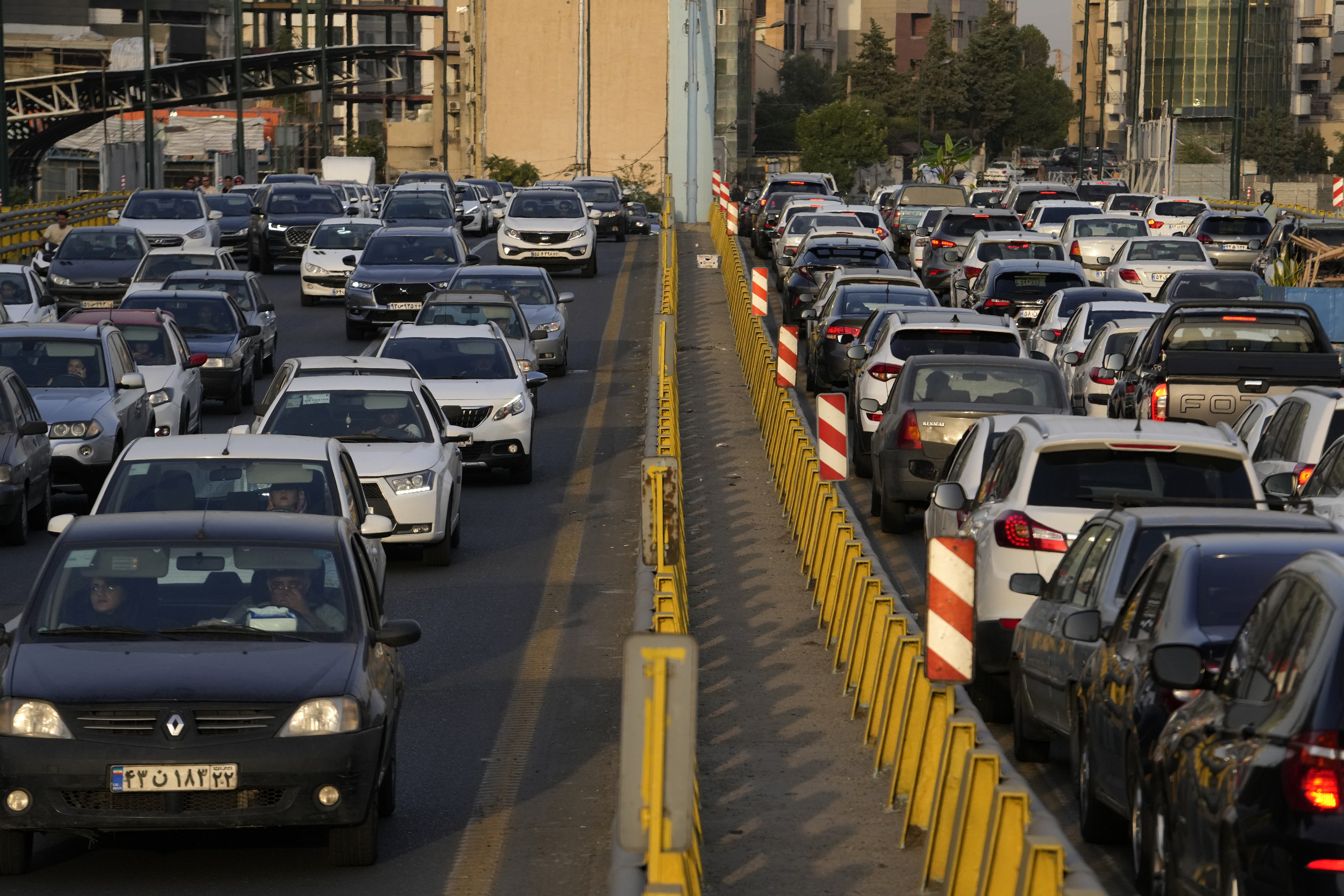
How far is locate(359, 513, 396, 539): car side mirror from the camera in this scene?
1263 cm

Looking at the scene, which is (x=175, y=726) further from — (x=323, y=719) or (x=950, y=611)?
(x=950, y=611)

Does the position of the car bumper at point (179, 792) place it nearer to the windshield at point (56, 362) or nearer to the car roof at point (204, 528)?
the car roof at point (204, 528)

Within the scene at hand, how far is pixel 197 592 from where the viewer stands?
931 cm

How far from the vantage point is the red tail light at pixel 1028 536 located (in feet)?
39.8

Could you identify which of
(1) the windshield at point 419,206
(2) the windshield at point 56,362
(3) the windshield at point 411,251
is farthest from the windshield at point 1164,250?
(2) the windshield at point 56,362

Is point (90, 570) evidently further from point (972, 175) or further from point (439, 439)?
point (972, 175)

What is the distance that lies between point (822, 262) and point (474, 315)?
30.2 ft

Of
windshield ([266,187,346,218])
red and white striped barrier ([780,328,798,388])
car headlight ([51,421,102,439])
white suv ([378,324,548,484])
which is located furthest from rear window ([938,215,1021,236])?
car headlight ([51,421,102,439])

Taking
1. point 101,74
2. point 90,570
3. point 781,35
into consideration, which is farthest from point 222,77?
point 90,570

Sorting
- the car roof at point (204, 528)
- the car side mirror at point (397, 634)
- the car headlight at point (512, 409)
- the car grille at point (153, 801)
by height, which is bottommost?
the car headlight at point (512, 409)

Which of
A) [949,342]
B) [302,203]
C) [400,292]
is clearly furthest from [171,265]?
[949,342]

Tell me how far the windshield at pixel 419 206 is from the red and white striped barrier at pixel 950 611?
38.0 meters

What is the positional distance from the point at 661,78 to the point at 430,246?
6789 cm

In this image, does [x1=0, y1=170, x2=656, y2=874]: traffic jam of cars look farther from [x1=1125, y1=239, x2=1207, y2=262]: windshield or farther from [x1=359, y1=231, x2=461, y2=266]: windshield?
[x1=1125, y1=239, x2=1207, y2=262]: windshield
